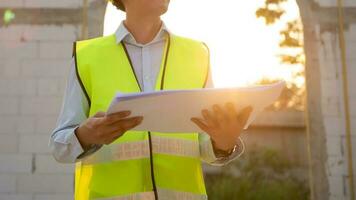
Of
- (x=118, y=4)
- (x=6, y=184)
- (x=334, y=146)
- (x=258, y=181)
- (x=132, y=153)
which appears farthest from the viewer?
(x=258, y=181)

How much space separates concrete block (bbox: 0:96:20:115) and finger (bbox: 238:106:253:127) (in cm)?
328

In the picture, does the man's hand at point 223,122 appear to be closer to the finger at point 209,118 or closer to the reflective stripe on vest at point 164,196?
the finger at point 209,118

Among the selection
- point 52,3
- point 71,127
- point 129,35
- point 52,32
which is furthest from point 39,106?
point 71,127

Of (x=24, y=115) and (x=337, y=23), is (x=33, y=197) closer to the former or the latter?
(x=24, y=115)

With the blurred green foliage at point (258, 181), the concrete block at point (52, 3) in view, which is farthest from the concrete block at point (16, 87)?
the blurred green foliage at point (258, 181)

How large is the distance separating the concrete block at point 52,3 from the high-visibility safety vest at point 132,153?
9.77ft

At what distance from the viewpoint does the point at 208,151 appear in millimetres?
1405

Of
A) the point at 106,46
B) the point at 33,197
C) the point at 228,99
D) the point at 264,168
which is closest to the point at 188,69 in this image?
the point at 106,46

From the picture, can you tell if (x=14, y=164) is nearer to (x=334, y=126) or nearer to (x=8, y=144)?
(x=8, y=144)

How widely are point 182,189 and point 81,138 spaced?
262 millimetres

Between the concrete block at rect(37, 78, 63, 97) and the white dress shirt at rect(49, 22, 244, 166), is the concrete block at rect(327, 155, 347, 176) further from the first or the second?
the white dress shirt at rect(49, 22, 244, 166)

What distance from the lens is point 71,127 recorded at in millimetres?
1376

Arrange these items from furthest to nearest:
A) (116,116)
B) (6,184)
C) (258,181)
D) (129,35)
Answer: (258,181)
(6,184)
(129,35)
(116,116)

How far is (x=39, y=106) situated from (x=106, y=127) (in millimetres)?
3209
